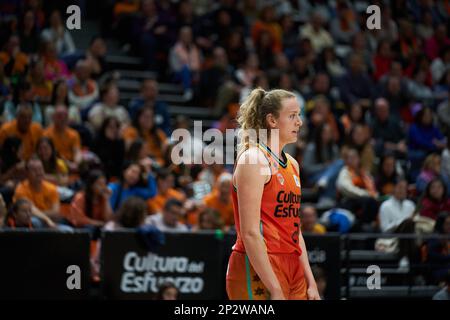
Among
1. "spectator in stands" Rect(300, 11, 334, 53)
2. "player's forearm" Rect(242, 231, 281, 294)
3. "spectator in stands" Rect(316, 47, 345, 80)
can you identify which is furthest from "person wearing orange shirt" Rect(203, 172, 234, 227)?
"spectator in stands" Rect(300, 11, 334, 53)

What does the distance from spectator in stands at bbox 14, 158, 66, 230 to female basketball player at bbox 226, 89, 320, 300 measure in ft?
15.5

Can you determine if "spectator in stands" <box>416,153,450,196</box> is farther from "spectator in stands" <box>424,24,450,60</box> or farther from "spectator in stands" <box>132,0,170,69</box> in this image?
"spectator in stands" <box>424,24,450,60</box>

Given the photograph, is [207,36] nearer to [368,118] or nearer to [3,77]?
[368,118]

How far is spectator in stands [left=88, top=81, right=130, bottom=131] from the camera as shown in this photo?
11391 millimetres

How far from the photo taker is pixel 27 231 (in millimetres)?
8219

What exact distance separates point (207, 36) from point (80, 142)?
4.04 metres

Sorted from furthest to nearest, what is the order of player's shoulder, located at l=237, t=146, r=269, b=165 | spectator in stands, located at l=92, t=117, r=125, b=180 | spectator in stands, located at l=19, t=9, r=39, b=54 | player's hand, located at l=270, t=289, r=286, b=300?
spectator in stands, located at l=19, t=9, r=39, b=54 < spectator in stands, located at l=92, t=117, r=125, b=180 < player's shoulder, located at l=237, t=146, r=269, b=165 < player's hand, located at l=270, t=289, r=286, b=300

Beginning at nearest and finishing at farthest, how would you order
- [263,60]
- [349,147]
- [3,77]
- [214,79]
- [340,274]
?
[340,274] < [3,77] < [349,147] < [214,79] < [263,60]

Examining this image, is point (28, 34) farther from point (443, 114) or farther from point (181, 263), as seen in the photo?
point (443, 114)

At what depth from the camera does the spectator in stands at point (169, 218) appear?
9.45 metres

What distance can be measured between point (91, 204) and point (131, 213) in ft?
2.00

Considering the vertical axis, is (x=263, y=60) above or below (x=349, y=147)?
above

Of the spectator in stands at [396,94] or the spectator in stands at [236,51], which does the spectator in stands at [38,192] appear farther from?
the spectator in stands at [396,94]
